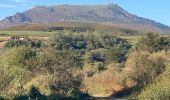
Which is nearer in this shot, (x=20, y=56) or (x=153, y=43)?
(x=20, y=56)

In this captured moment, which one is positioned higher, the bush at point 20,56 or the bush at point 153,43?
the bush at point 20,56

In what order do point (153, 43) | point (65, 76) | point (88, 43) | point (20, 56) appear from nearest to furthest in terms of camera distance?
point (65, 76)
point (20, 56)
point (153, 43)
point (88, 43)

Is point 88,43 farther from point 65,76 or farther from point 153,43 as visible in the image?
point 65,76

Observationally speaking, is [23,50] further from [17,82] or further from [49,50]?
[17,82]

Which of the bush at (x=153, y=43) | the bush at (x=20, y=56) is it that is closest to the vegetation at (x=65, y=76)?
the bush at (x=20, y=56)

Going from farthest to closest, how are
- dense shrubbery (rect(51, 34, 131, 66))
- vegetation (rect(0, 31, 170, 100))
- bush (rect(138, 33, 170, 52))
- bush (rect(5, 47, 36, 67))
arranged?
dense shrubbery (rect(51, 34, 131, 66)) < bush (rect(138, 33, 170, 52)) < bush (rect(5, 47, 36, 67)) < vegetation (rect(0, 31, 170, 100))

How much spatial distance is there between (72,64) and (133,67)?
28.9ft

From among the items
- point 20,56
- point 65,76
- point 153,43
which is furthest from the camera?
point 153,43

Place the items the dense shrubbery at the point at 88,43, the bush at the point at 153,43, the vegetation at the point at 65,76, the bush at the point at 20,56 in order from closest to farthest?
the vegetation at the point at 65,76
the bush at the point at 20,56
the bush at the point at 153,43
the dense shrubbery at the point at 88,43

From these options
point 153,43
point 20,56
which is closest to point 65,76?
point 20,56

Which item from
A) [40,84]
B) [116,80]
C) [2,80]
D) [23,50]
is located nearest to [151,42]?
[116,80]

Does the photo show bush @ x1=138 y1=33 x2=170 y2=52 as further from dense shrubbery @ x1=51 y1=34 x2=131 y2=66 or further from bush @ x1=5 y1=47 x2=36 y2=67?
bush @ x1=5 y1=47 x2=36 y2=67

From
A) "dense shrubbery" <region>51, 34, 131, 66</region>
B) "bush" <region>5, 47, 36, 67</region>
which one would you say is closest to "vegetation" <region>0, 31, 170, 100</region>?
"bush" <region>5, 47, 36, 67</region>

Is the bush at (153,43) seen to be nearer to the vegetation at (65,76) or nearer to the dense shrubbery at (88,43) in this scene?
the vegetation at (65,76)
